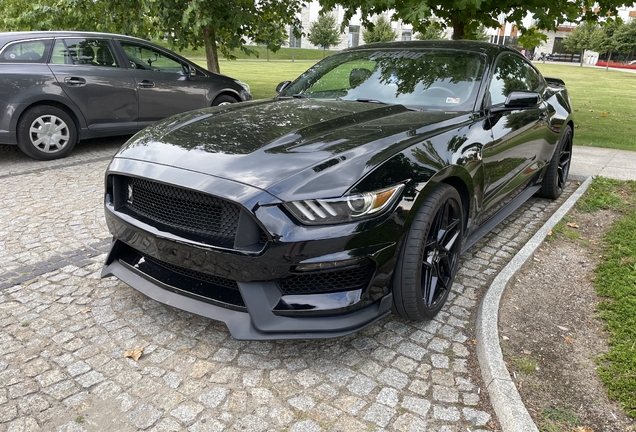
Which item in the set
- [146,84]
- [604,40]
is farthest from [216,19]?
[604,40]

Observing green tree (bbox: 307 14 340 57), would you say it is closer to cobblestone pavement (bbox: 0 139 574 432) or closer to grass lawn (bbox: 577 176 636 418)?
grass lawn (bbox: 577 176 636 418)

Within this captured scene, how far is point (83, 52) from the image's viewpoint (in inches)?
275

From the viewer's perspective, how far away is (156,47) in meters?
7.67

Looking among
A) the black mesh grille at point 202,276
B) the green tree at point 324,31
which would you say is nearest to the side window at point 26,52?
the black mesh grille at point 202,276

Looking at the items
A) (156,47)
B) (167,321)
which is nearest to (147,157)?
(167,321)

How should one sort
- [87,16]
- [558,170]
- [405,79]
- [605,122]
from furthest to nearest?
[605,122], [87,16], [558,170], [405,79]

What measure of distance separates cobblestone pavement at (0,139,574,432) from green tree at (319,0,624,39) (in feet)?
14.0

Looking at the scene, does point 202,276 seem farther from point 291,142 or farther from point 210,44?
point 210,44

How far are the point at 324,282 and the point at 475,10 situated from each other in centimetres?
586

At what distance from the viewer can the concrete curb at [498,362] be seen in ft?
7.31

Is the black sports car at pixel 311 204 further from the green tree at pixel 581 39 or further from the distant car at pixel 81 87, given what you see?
the green tree at pixel 581 39

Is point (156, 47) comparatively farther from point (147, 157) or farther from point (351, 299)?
point (351, 299)

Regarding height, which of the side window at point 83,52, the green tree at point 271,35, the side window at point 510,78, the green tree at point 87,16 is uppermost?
the green tree at point 87,16

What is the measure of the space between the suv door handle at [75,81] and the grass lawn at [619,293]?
21.2 ft
